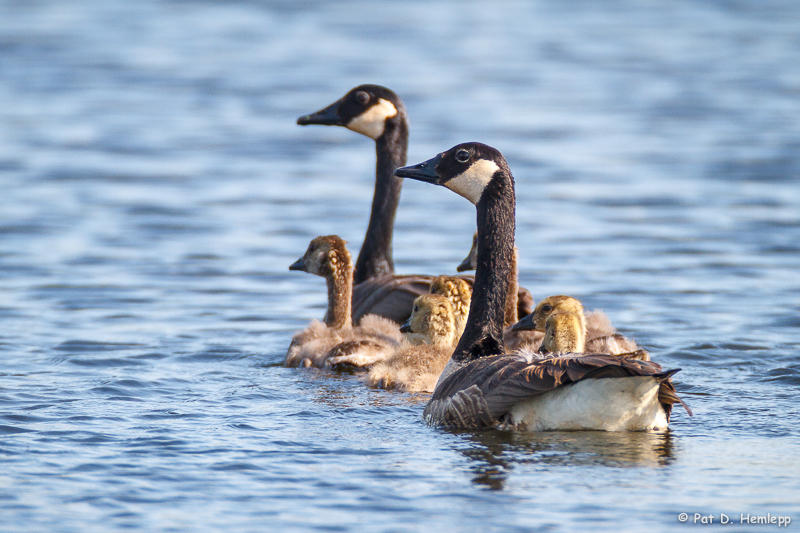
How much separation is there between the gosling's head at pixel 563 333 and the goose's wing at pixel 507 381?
0.76 metres

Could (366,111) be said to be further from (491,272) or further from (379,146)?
(491,272)

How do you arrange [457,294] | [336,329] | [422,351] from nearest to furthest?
1. [422,351]
2. [457,294]
3. [336,329]

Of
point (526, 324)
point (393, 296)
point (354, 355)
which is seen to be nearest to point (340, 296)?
point (393, 296)

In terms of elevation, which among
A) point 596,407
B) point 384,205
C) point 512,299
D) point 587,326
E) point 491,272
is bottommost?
point 596,407

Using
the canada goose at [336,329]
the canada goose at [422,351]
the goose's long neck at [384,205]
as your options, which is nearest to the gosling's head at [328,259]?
the canada goose at [336,329]

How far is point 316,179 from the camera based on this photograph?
67.1 ft

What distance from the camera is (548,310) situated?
8.98 m

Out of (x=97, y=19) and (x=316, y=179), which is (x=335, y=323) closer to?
(x=316, y=179)

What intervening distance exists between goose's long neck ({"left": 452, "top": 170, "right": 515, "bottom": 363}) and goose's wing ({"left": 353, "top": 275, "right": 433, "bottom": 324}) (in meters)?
2.12

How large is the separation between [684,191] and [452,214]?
409 cm

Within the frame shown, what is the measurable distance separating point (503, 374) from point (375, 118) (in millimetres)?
6034

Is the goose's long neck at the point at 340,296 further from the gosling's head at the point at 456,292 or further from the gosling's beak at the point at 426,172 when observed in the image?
the gosling's beak at the point at 426,172

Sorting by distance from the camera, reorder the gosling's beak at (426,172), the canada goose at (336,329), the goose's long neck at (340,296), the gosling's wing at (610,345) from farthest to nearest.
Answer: the goose's long neck at (340,296), the canada goose at (336,329), the gosling's wing at (610,345), the gosling's beak at (426,172)

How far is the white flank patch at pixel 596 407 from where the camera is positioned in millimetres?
7109
